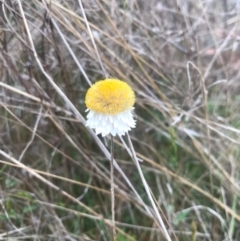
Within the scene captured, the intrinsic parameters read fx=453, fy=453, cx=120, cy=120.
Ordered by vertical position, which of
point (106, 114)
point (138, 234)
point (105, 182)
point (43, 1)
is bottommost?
point (138, 234)

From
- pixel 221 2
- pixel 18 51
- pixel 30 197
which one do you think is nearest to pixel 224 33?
pixel 221 2

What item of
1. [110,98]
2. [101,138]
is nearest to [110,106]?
[110,98]

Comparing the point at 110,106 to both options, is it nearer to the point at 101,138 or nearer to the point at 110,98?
the point at 110,98

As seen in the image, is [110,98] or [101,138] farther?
[101,138]

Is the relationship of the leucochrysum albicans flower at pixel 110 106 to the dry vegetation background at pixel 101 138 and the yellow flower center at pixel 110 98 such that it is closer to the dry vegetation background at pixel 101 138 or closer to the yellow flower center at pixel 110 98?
the yellow flower center at pixel 110 98

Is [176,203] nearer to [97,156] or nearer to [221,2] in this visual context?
[97,156]

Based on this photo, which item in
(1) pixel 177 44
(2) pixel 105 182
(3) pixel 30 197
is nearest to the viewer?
(3) pixel 30 197
